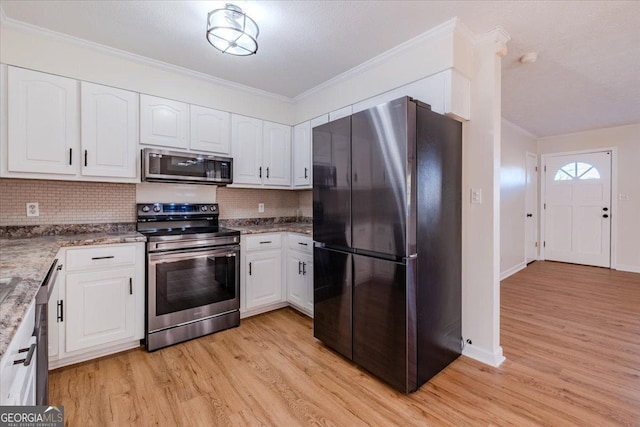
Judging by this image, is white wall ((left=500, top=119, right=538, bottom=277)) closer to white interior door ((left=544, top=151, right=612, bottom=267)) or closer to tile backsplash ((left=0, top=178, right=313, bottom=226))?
white interior door ((left=544, top=151, right=612, bottom=267))

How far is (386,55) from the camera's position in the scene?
2.45 m

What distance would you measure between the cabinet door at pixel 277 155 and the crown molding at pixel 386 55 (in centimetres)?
51

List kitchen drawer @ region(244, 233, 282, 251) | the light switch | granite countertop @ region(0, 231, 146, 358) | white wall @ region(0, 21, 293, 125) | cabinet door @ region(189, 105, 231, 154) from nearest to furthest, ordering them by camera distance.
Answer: granite countertop @ region(0, 231, 146, 358), white wall @ region(0, 21, 293, 125), the light switch, cabinet door @ region(189, 105, 231, 154), kitchen drawer @ region(244, 233, 282, 251)

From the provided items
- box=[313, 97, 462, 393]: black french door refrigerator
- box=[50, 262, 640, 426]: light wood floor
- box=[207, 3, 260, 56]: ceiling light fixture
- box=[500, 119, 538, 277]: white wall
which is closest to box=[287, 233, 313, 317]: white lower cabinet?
box=[50, 262, 640, 426]: light wood floor

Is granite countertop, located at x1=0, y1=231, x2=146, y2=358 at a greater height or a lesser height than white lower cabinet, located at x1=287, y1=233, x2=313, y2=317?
greater

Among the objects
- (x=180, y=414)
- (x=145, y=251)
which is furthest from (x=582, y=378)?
(x=145, y=251)

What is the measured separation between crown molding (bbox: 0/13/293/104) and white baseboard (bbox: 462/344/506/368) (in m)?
3.17

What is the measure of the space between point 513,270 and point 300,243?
12.5 feet

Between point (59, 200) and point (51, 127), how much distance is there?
2.01ft

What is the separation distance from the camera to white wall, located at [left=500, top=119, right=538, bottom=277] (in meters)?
4.44

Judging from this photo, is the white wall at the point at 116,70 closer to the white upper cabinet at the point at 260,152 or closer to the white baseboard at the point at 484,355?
the white upper cabinet at the point at 260,152

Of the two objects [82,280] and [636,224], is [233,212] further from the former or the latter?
[636,224]

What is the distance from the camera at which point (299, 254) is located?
3047mm

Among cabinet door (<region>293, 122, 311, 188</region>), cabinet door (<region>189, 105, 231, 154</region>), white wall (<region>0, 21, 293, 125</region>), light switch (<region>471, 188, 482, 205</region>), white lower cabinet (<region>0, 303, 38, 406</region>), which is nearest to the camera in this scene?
white lower cabinet (<region>0, 303, 38, 406</region>)
